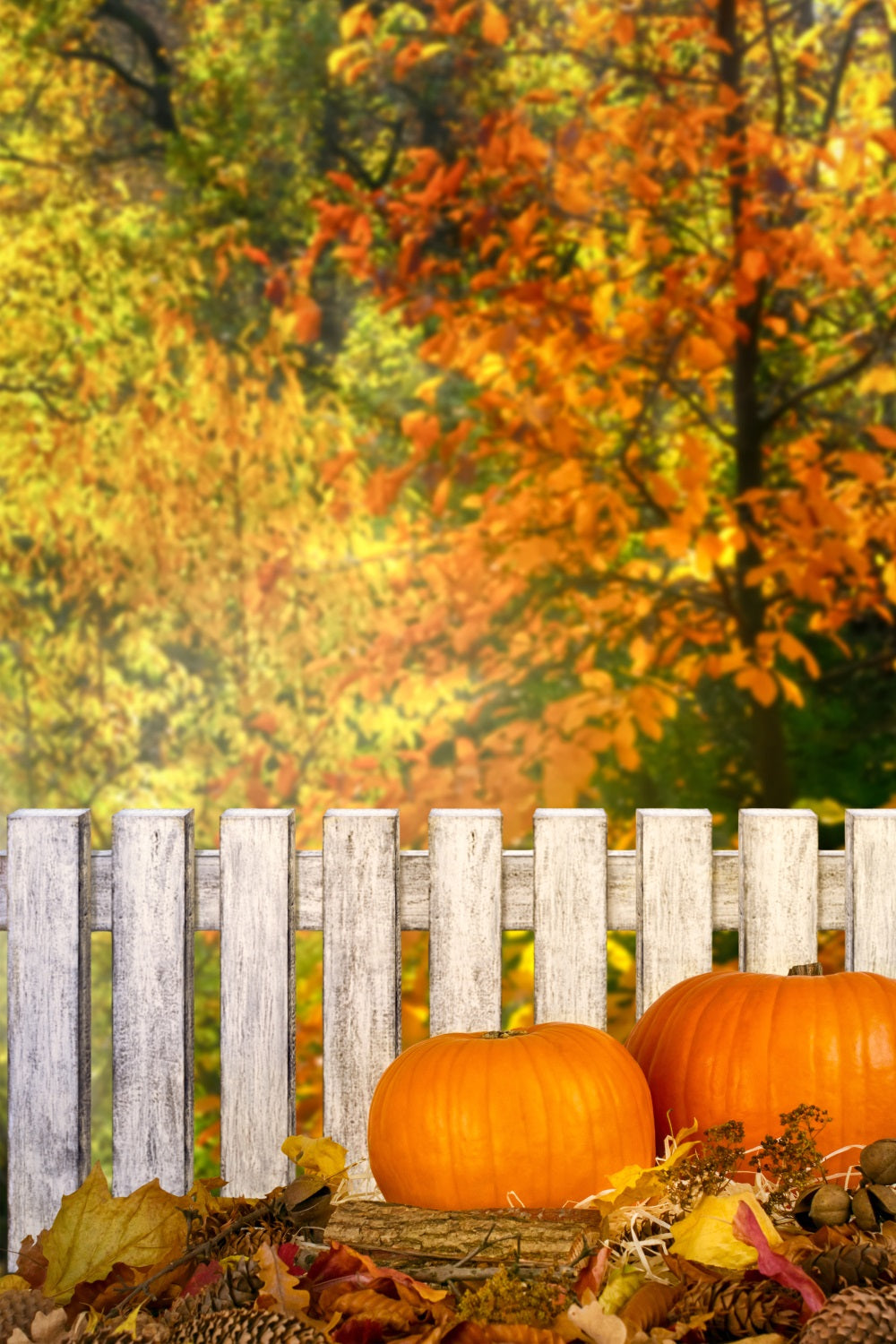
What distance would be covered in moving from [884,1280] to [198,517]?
151 inches

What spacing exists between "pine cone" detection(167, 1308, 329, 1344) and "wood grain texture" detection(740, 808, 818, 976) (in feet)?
5.49

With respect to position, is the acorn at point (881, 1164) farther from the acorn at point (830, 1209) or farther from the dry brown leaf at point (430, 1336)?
the dry brown leaf at point (430, 1336)

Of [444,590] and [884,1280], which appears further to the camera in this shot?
[444,590]

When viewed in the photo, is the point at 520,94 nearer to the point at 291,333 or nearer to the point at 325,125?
the point at 325,125

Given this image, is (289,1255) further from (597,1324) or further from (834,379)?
(834,379)

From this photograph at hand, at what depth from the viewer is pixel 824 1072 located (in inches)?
65.9

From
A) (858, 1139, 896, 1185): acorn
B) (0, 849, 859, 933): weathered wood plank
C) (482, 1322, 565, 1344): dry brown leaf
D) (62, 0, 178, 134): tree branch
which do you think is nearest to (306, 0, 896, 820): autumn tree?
(62, 0, 178, 134): tree branch

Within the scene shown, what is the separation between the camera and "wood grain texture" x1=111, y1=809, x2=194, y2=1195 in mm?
2504

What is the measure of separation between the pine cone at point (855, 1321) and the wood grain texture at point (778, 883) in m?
1.56

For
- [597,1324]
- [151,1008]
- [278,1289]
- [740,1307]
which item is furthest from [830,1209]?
[151,1008]

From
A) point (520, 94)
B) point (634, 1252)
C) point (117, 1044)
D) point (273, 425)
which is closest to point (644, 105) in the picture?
point (520, 94)

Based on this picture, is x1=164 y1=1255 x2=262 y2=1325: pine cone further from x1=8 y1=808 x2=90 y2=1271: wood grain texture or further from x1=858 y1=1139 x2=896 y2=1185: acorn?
x1=8 y1=808 x2=90 y2=1271: wood grain texture

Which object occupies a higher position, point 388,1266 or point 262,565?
point 262,565

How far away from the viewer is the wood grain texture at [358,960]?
250 cm
